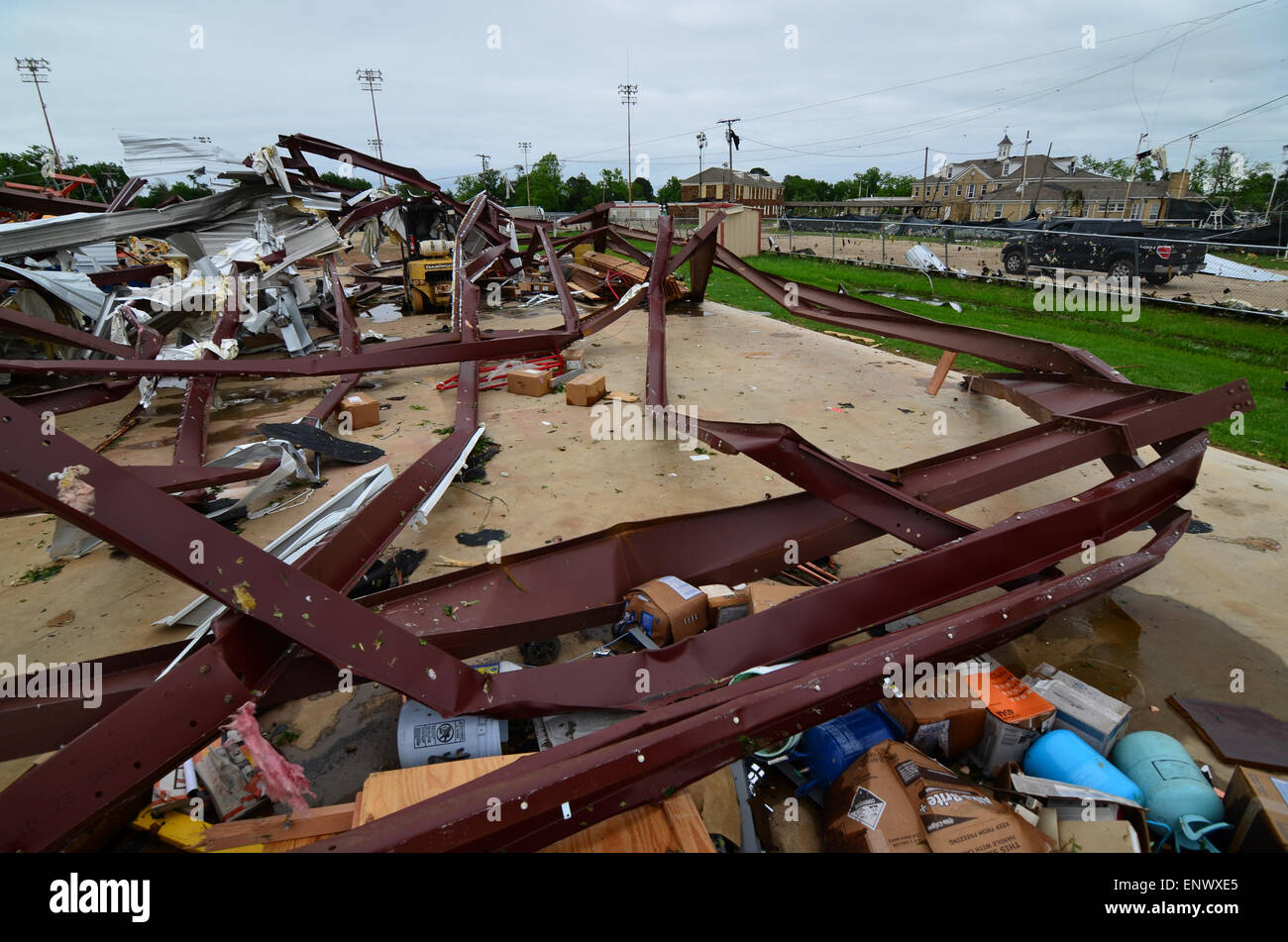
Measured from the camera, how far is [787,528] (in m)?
2.96

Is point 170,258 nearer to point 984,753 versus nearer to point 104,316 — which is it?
point 104,316

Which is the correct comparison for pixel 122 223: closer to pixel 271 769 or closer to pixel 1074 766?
pixel 271 769

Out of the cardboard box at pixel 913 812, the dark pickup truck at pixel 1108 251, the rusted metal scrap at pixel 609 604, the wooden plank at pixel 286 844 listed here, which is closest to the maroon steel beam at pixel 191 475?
the rusted metal scrap at pixel 609 604

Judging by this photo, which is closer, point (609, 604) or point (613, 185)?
point (609, 604)

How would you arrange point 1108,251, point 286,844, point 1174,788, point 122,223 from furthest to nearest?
point 1108,251
point 122,223
point 1174,788
point 286,844

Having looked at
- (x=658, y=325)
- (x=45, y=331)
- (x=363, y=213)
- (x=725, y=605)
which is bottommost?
(x=725, y=605)

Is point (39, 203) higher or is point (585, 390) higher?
point (39, 203)

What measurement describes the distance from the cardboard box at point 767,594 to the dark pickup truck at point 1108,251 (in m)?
13.7

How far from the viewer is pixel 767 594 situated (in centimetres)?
Answer: 284

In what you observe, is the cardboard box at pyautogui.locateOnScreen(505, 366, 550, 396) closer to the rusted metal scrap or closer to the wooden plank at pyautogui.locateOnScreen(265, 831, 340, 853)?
the rusted metal scrap

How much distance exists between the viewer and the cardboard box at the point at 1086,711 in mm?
2348

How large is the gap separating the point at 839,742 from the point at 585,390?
4.60 metres

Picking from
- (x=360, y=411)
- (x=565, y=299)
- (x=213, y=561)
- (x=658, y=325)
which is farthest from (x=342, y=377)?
(x=213, y=561)
